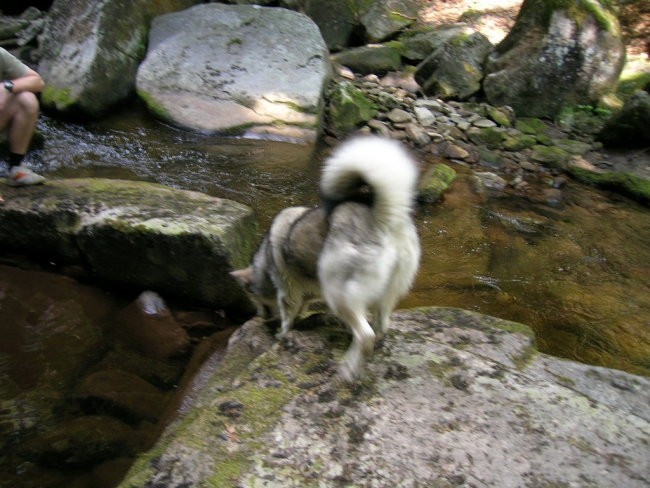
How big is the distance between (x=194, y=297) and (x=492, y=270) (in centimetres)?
302


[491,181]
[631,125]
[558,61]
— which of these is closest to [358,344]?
[491,181]

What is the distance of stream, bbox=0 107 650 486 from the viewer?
4426 millimetres

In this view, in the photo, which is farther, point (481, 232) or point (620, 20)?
point (620, 20)

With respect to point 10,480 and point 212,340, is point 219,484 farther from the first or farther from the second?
point 212,340

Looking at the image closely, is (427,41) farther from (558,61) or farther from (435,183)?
(435,183)

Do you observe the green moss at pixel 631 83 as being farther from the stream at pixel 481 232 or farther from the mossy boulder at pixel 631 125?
the stream at pixel 481 232

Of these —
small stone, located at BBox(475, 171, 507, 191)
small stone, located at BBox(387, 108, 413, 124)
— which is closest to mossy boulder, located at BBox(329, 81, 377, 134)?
small stone, located at BBox(387, 108, 413, 124)

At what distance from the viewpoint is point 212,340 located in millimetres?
3836

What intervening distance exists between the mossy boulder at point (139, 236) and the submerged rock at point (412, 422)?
1.24m

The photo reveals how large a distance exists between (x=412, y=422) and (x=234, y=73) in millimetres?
6817

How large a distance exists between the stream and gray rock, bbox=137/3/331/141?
1.19 ft

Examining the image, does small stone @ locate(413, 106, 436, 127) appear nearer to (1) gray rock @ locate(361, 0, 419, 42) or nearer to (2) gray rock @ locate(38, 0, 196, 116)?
(1) gray rock @ locate(361, 0, 419, 42)

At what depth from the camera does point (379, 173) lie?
242cm

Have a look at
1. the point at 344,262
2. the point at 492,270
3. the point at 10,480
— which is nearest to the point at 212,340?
the point at 10,480
